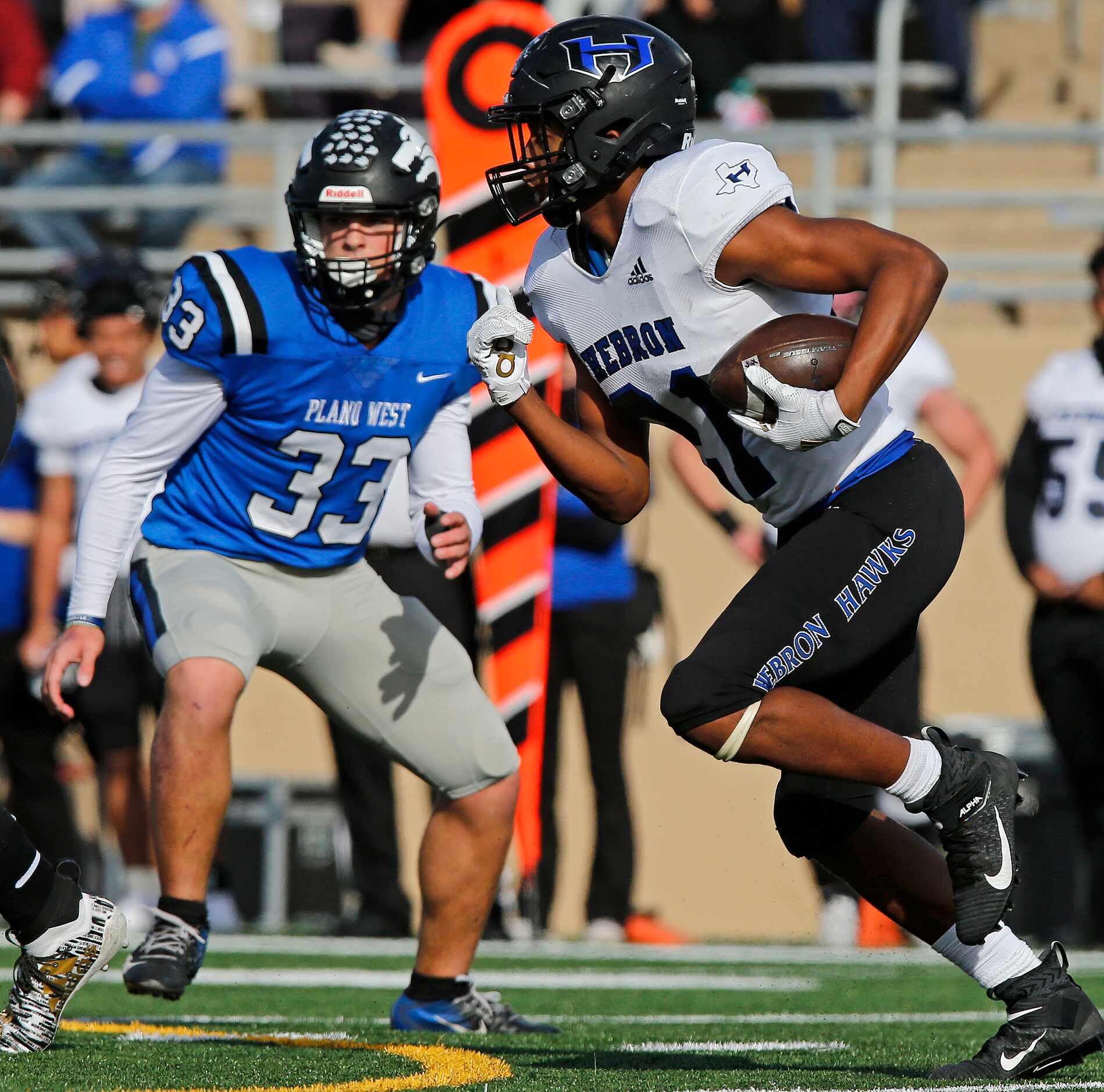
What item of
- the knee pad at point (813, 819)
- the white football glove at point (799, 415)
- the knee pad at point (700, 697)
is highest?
the white football glove at point (799, 415)

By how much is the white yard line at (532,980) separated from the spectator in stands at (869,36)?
5.80 m

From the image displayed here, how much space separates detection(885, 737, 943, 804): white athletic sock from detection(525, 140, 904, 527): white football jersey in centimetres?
55

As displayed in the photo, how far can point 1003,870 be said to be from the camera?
11.3ft

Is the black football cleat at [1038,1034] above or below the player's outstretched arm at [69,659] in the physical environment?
below

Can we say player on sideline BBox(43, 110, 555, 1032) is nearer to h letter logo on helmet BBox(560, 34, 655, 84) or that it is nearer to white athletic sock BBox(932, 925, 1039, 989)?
h letter logo on helmet BBox(560, 34, 655, 84)

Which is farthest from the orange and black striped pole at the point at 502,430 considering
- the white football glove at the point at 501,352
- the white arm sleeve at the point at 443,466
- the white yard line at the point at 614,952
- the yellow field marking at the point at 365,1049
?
the white football glove at the point at 501,352

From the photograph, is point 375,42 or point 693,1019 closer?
point 693,1019

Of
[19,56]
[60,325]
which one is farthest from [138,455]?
[19,56]

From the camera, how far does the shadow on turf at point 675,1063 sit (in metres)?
3.61

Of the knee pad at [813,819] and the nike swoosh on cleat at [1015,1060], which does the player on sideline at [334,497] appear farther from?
the nike swoosh on cleat at [1015,1060]

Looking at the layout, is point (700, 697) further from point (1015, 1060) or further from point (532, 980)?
point (532, 980)

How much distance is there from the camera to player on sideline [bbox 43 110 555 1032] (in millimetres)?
4262

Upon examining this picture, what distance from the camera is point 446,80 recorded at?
710 centimetres

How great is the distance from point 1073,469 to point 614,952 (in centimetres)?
214
